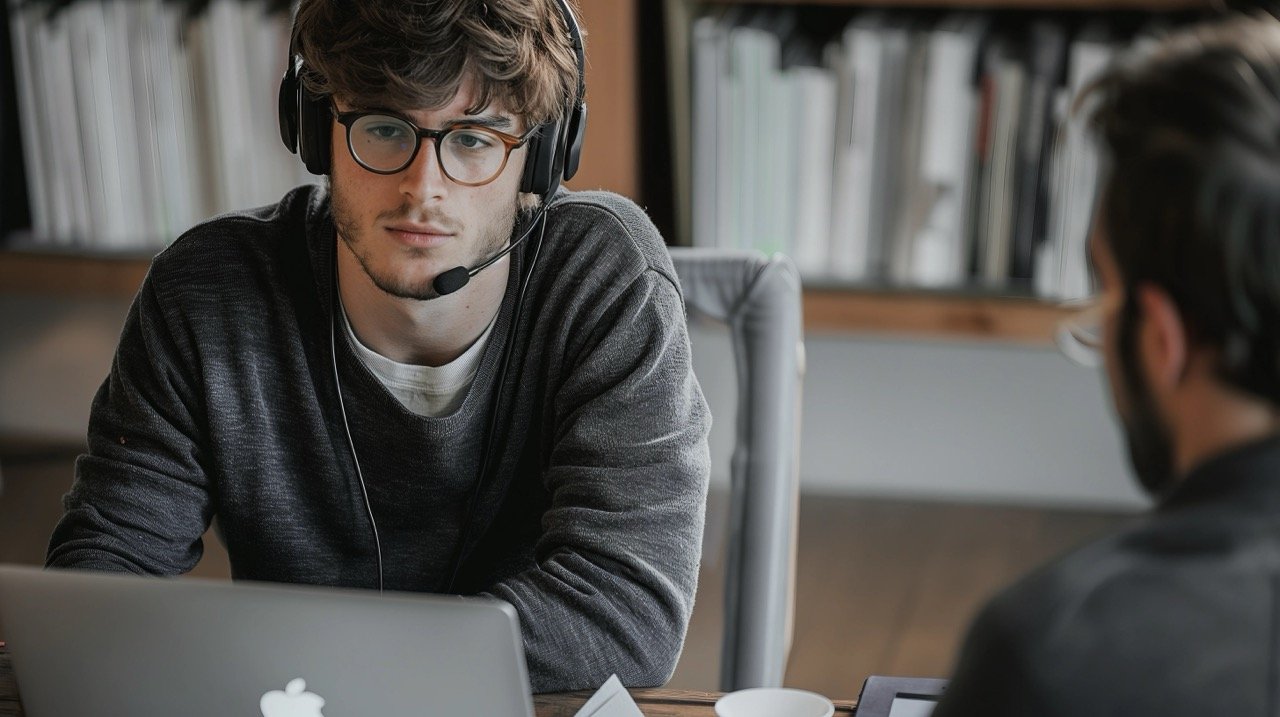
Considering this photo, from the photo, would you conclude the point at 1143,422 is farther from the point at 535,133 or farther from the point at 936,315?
the point at 936,315

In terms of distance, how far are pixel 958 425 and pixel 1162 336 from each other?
2082mm

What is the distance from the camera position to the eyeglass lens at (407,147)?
47.0 inches

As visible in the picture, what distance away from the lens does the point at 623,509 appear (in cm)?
113

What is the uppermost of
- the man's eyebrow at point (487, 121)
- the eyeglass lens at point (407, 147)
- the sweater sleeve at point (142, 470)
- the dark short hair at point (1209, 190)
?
the dark short hair at point (1209, 190)

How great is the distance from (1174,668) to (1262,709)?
0.04 metres

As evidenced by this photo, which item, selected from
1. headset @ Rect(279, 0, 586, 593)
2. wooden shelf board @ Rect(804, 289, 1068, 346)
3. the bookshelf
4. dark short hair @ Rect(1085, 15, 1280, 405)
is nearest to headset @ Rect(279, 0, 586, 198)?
headset @ Rect(279, 0, 586, 593)

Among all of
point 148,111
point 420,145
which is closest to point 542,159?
point 420,145

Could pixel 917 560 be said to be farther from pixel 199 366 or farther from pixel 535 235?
pixel 199 366

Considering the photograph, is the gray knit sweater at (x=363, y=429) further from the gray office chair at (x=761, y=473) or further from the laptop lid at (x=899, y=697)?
the laptop lid at (x=899, y=697)

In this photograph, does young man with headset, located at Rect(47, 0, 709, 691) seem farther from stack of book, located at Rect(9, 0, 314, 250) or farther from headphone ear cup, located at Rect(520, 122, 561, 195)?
stack of book, located at Rect(9, 0, 314, 250)

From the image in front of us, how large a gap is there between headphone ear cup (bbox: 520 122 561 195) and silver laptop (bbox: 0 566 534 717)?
0.55m

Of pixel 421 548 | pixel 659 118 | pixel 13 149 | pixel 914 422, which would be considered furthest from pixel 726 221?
pixel 13 149

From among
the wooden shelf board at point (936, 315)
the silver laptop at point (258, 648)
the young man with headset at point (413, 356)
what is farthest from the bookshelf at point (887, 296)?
the silver laptop at point (258, 648)

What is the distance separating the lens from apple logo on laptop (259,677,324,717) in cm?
82
